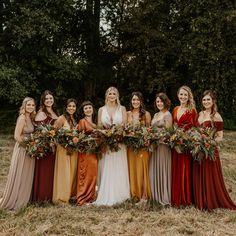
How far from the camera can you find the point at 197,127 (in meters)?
7.66

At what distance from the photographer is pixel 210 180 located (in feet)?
24.8

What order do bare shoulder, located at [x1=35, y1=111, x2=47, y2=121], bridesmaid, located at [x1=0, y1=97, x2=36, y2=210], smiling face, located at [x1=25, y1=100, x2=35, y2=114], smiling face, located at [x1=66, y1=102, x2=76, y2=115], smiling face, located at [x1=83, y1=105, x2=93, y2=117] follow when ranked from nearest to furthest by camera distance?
bridesmaid, located at [x1=0, y1=97, x2=36, y2=210] < smiling face, located at [x1=25, y1=100, x2=35, y2=114] < bare shoulder, located at [x1=35, y1=111, x2=47, y2=121] < smiling face, located at [x1=66, y1=102, x2=76, y2=115] < smiling face, located at [x1=83, y1=105, x2=93, y2=117]

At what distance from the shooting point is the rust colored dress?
7.73m

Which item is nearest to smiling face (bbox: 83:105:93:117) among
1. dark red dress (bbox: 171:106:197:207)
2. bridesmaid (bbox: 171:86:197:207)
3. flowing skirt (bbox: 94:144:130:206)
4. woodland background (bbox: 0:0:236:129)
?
flowing skirt (bbox: 94:144:130:206)

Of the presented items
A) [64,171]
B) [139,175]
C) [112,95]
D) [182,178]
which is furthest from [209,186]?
[64,171]

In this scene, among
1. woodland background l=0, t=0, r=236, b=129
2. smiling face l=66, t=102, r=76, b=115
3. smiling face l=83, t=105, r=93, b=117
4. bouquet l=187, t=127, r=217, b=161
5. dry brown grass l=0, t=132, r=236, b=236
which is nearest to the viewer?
dry brown grass l=0, t=132, r=236, b=236

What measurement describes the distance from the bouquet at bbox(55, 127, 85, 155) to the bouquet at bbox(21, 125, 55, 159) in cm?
12

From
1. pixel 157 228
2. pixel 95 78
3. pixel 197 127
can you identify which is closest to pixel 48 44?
pixel 95 78

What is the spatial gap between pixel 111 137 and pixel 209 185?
1.98 meters

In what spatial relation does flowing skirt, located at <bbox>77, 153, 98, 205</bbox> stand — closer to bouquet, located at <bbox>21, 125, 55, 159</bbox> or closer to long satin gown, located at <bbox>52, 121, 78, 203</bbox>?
long satin gown, located at <bbox>52, 121, 78, 203</bbox>

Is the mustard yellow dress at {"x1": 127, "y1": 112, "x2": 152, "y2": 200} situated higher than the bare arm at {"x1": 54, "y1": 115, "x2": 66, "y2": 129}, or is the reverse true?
the bare arm at {"x1": 54, "y1": 115, "x2": 66, "y2": 129}

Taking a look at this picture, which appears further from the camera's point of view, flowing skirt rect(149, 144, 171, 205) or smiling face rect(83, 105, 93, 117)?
smiling face rect(83, 105, 93, 117)

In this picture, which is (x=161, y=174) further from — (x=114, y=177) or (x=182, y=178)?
(x=114, y=177)

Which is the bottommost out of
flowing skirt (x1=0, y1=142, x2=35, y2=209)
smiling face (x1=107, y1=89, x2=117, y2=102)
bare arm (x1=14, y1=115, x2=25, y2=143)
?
flowing skirt (x1=0, y1=142, x2=35, y2=209)
